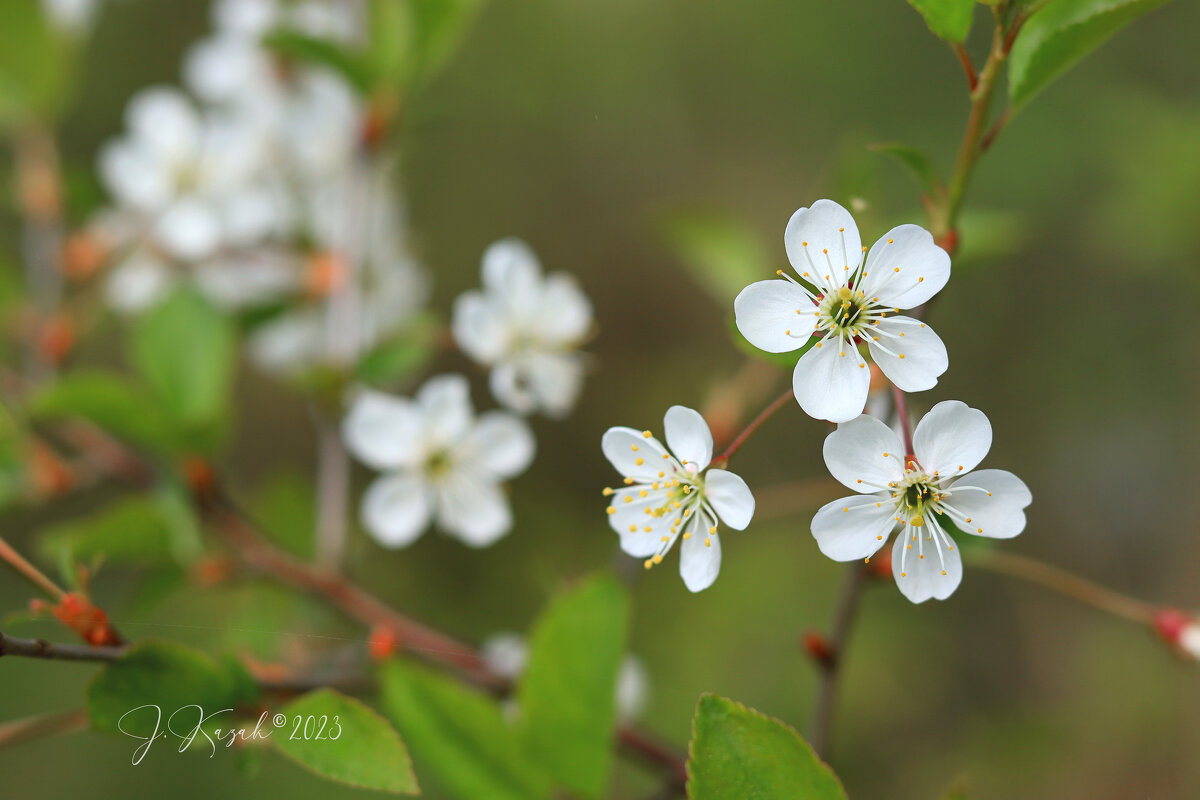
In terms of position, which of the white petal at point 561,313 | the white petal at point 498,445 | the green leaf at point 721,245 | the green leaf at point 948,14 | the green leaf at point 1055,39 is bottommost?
the white petal at point 498,445

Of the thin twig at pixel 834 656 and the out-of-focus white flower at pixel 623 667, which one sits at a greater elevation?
the thin twig at pixel 834 656

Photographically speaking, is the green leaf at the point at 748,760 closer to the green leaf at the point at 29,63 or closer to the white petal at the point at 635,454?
the white petal at the point at 635,454

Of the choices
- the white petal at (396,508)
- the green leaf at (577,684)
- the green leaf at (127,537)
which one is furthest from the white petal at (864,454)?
the green leaf at (127,537)

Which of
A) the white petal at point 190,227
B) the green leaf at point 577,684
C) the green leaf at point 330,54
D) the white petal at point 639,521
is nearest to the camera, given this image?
the white petal at point 639,521

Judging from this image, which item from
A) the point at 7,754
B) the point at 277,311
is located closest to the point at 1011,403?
the point at 277,311

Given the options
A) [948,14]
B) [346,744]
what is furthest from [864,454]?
[346,744]

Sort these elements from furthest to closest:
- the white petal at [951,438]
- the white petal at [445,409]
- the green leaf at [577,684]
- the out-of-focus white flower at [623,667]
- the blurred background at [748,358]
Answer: the blurred background at [748,358] → the out-of-focus white flower at [623,667] → the white petal at [445,409] → the green leaf at [577,684] → the white petal at [951,438]

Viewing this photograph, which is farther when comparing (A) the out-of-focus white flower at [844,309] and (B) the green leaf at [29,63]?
(B) the green leaf at [29,63]

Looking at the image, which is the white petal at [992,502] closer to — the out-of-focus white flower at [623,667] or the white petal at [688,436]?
the white petal at [688,436]
